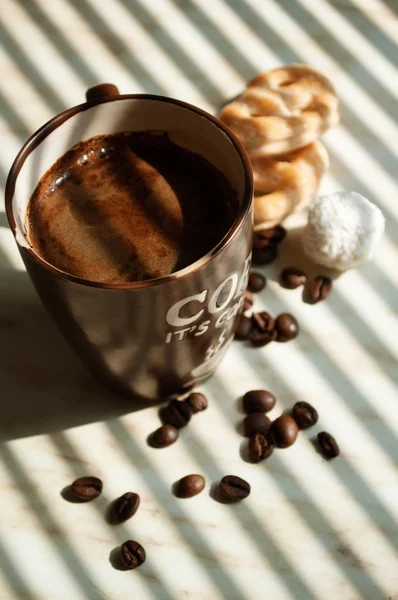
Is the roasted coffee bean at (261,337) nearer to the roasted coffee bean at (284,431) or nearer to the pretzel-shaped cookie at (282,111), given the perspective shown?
the roasted coffee bean at (284,431)

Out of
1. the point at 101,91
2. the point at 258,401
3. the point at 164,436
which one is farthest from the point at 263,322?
the point at 101,91

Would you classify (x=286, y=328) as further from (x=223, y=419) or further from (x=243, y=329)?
(x=223, y=419)

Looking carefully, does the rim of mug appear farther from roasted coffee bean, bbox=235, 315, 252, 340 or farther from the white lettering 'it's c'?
roasted coffee bean, bbox=235, 315, 252, 340

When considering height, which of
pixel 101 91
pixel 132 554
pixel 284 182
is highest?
pixel 101 91

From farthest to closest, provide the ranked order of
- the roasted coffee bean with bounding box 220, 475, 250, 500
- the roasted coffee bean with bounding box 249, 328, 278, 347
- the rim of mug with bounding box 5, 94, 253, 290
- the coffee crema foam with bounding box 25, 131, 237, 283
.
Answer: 1. the roasted coffee bean with bounding box 249, 328, 278, 347
2. the roasted coffee bean with bounding box 220, 475, 250, 500
3. the coffee crema foam with bounding box 25, 131, 237, 283
4. the rim of mug with bounding box 5, 94, 253, 290

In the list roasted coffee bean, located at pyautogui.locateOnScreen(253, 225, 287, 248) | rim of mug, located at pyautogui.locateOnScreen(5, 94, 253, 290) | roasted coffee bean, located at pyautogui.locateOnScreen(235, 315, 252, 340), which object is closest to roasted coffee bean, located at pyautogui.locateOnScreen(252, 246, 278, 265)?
roasted coffee bean, located at pyautogui.locateOnScreen(253, 225, 287, 248)
